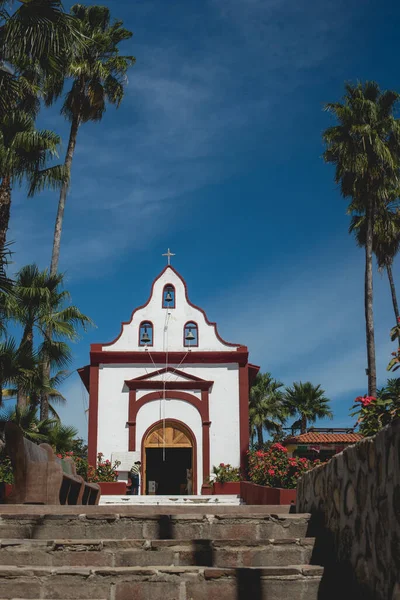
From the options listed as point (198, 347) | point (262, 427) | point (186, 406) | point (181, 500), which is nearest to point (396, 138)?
point (198, 347)

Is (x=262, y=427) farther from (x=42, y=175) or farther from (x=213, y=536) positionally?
(x=213, y=536)

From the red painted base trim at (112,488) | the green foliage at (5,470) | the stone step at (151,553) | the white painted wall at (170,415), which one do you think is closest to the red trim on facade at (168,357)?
the white painted wall at (170,415)

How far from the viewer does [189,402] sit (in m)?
23.0

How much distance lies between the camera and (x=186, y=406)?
905 inches

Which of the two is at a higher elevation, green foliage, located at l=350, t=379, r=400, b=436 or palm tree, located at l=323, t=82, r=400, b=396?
palm tree, located at l=323, t=82, r=400, b=396

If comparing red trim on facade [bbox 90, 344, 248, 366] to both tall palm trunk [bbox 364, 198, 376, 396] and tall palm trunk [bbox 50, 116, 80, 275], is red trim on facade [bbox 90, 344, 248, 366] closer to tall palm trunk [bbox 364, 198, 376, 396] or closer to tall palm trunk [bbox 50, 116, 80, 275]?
tall palm trunk [bbox 50, 116, 80, 275]

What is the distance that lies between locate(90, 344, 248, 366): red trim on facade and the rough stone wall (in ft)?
58.4

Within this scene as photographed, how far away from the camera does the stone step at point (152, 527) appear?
553 centimetres

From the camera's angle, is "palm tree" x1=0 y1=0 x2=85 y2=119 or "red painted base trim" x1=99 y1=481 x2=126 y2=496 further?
"red painted base trim" x1=99 y1=481 x2=126 y2=496

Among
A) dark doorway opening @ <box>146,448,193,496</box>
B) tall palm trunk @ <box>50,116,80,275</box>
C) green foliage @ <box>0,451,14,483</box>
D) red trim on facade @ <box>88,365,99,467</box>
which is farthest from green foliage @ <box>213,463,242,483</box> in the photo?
tall palm trunk @ <box>50,116,80,275</box>

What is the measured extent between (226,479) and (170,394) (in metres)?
3.64

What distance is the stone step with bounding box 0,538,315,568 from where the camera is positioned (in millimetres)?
4859

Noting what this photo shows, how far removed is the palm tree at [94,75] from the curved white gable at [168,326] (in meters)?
5.69

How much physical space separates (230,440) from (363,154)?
1211 cm
